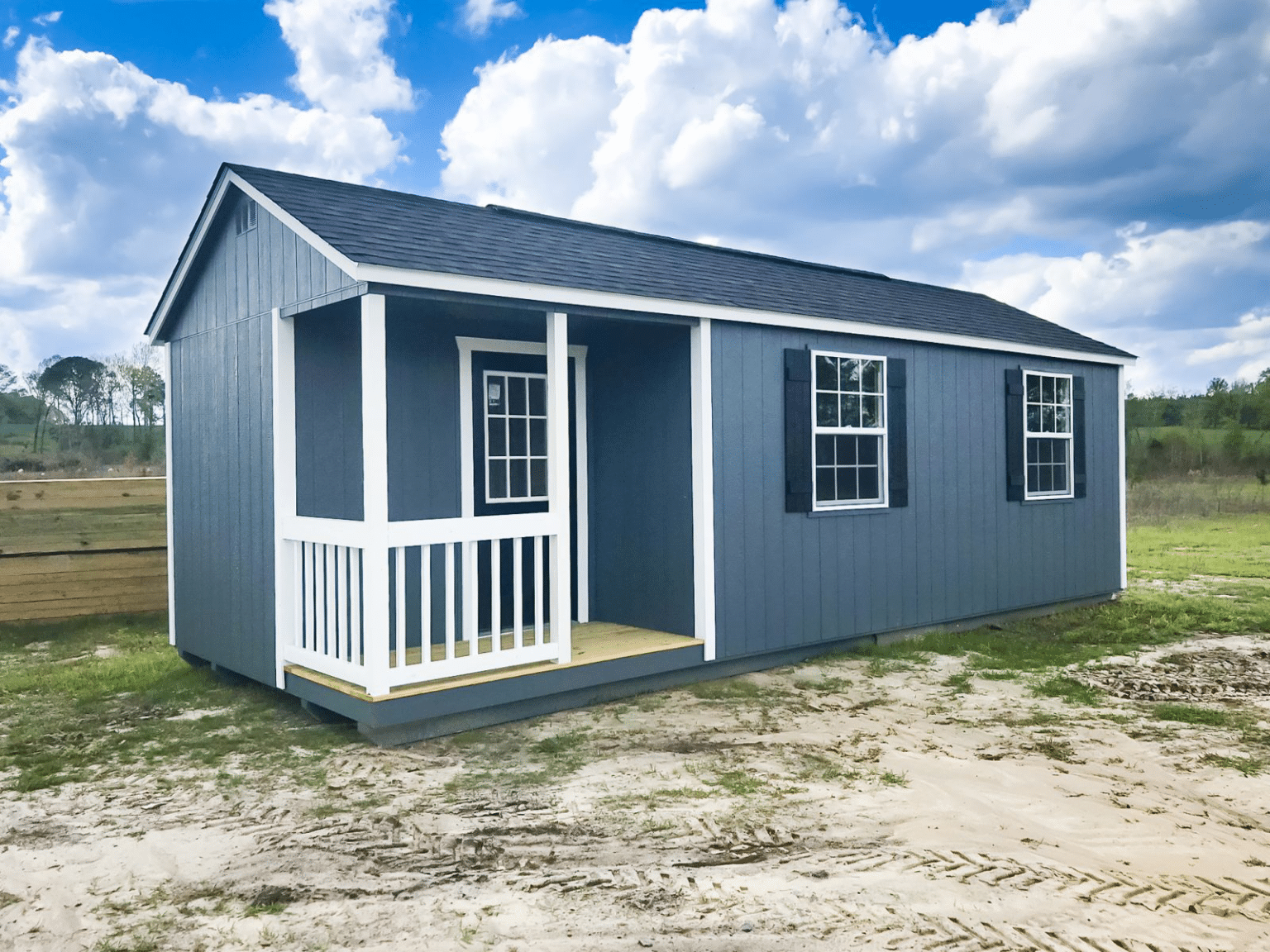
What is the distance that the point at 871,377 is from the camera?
7160mm

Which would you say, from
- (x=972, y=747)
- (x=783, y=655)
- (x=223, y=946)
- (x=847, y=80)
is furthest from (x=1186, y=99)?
(x=223, y=946)

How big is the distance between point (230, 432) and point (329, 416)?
0.83 meters

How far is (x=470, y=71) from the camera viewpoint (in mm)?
10328

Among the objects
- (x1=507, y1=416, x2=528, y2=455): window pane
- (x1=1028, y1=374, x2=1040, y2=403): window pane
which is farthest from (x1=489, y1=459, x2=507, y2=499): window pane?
(x1=1028, y1=374, x2=1040, y2=403): window pane

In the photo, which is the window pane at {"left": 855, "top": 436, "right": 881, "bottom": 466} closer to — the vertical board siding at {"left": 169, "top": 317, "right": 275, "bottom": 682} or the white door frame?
the white door frame

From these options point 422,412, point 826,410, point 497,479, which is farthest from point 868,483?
point 422,412

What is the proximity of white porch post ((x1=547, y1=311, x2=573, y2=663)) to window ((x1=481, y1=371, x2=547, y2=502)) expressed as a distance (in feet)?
3.56

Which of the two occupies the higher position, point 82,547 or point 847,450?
point 847,450

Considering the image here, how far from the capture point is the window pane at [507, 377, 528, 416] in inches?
254

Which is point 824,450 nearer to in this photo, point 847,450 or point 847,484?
point 847,450

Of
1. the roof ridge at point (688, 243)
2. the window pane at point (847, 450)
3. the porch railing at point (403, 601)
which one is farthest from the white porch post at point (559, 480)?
the window pane at point (847, 450)

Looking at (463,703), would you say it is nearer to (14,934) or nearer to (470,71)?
(14,934)

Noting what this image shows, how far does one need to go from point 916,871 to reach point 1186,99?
36.3 ft

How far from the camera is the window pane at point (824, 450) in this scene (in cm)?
686
